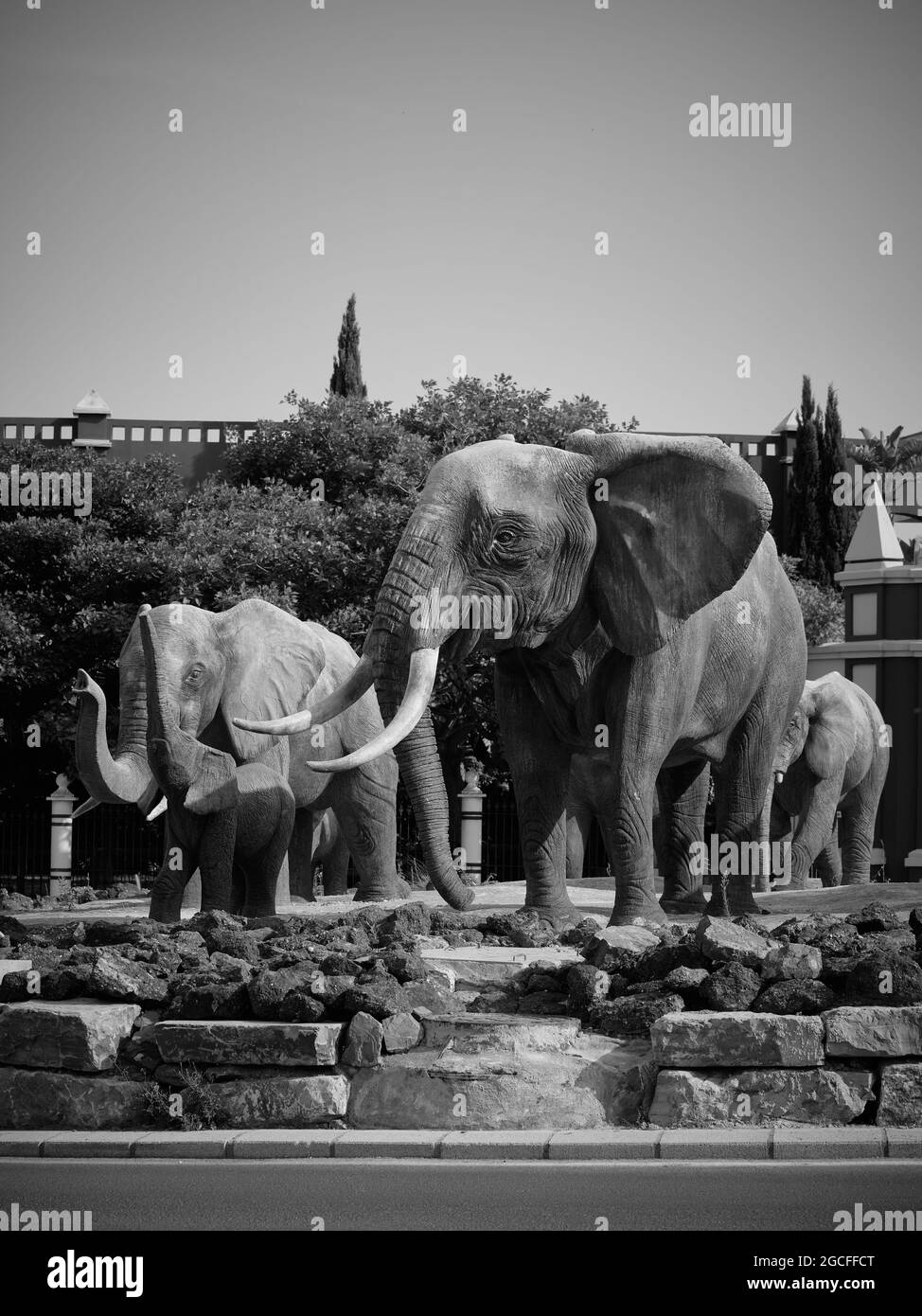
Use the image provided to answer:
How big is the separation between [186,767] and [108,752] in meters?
1.16

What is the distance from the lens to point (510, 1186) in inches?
301

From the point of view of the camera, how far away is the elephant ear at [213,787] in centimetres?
1286

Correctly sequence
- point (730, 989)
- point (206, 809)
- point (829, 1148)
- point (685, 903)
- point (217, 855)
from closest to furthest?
point (829, 1148) < point (730, 989) < point (206, 809) < point (217, 855) < point (685, 903)

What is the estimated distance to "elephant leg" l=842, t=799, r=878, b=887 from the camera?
25.2m

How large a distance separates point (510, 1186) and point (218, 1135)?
1.47 metres

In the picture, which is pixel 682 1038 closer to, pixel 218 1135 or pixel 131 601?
pixel 218 1135

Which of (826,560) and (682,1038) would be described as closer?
(682,1038)

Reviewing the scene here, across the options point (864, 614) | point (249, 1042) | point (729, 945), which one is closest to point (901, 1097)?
point (729, 945)

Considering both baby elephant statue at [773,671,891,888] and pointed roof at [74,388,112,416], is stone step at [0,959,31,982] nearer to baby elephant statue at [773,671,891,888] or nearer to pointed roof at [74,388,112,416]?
baby elephant statue at [773,671,891,888]

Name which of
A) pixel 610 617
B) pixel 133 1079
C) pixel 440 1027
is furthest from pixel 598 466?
pixel 133 1079

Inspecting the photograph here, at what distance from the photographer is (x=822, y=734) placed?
73.8 feet

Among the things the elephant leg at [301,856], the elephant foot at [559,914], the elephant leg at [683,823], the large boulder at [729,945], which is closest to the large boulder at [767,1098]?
the large boulder at [729,945]

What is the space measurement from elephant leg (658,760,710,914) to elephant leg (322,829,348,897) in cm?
616

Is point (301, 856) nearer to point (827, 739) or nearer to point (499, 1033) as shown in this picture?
point (827, 739)
